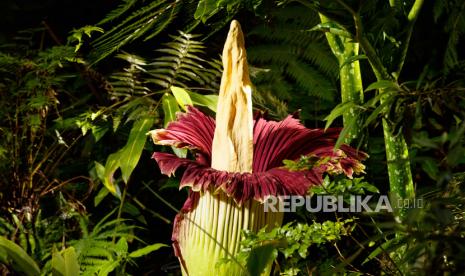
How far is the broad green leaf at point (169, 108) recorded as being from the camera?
1524 millimetres

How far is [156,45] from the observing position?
7.51ft

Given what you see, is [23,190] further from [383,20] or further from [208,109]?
[383,20]

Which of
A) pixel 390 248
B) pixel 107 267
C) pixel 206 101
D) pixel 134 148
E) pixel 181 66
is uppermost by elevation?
pixel 181 66

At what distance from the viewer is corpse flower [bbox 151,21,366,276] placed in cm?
111

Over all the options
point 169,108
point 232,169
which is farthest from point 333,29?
point 169,108

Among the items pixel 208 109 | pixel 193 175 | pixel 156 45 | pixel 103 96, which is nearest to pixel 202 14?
pixel 193 175

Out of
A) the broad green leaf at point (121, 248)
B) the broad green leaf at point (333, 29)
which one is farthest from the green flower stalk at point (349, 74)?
the broad green leaf at point (121, 248)

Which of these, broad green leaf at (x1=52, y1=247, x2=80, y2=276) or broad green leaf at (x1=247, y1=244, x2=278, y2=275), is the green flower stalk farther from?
broad green leaf at (x1=52, y1=247, x2=80, y2=276)

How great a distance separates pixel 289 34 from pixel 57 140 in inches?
28.4

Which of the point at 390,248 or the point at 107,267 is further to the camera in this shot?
the point at 107,267

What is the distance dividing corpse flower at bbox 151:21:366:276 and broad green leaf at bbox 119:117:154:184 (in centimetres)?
18

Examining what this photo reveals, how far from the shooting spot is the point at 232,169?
1212 mm

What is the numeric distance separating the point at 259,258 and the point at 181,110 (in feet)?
2.64

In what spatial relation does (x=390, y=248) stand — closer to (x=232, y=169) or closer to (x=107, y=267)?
(x=232, y=169)
